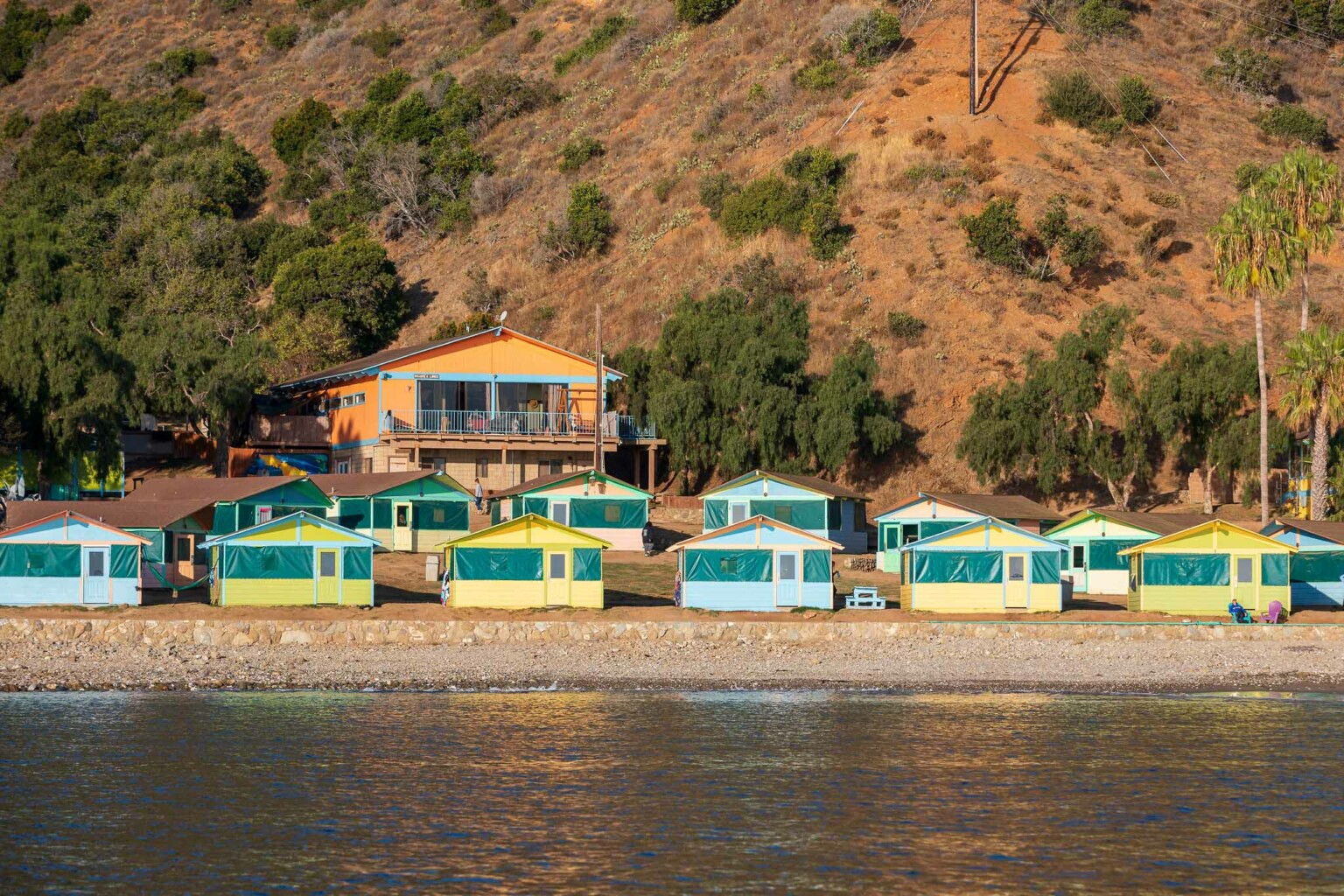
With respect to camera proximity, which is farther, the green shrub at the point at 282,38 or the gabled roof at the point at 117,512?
the green shrub at the point at 282,38

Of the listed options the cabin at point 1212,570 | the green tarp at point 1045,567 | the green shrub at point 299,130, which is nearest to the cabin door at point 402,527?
the green tarp at point 1045,567

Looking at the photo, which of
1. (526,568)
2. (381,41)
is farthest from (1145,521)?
(381,41)

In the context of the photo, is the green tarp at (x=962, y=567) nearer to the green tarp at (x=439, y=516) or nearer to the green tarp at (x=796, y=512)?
the green tarp at (x=796, y=512)

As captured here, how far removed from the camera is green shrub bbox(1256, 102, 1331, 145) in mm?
95062

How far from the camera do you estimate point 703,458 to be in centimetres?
6531

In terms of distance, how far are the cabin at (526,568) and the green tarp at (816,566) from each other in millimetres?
5475

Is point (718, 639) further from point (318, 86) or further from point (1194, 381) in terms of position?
point (318, 86)

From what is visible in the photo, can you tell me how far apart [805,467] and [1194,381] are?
15.0 metres

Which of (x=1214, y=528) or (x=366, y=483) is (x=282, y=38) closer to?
(x=366, y=483)

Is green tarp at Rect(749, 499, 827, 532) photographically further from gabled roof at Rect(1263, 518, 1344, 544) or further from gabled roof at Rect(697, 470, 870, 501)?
gabled roof at Rect(1263, 518, 1344, 544)

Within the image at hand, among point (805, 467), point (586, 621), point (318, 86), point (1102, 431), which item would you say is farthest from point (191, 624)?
point (318, 86)

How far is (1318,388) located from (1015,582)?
1623 cm

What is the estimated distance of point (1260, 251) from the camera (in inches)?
2100

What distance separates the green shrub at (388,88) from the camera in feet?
404
